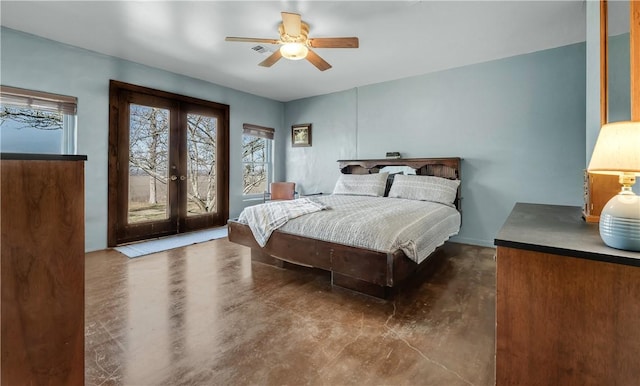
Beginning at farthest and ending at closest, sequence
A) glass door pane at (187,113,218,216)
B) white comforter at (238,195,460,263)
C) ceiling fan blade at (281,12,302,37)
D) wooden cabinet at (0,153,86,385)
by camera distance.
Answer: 1. glass door pane at (187,113,218,216)
2. ceiling fan blade at (281,12,302,37)
3. white comforter at (238,195,460,263)
4. wooden cabinet at (0,153,86,385)

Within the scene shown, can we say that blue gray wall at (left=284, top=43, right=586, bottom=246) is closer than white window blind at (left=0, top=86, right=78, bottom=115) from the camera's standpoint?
No

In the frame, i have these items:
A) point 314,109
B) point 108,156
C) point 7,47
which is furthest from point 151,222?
point 314,109

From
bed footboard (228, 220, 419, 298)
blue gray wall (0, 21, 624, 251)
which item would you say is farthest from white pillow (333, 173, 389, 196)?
bed footboard (228, 220, 419, 298)

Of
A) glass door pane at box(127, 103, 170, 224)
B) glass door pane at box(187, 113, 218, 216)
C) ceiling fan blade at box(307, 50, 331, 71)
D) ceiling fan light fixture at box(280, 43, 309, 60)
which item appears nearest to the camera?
ceiling fan light fixture at box(280, 43, 309, 60)

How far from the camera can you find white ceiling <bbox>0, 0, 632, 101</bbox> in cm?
259

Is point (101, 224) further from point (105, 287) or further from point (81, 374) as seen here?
point (81, 374)

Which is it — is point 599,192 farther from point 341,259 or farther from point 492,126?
point 492,126

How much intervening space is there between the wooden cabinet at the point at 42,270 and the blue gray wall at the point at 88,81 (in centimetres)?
332

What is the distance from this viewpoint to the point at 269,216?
2.88 metres

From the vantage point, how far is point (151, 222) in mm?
4223

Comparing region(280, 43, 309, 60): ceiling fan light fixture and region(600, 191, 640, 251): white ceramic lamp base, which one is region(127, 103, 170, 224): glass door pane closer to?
region(280, 43, 309, 60): ceiling fan light fixture

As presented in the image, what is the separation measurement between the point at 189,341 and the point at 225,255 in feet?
5.81

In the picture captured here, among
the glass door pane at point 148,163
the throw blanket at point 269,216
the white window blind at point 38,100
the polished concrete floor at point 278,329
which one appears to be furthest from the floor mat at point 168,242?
the white window blind at point 38,100

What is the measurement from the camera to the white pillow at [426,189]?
148 inches
